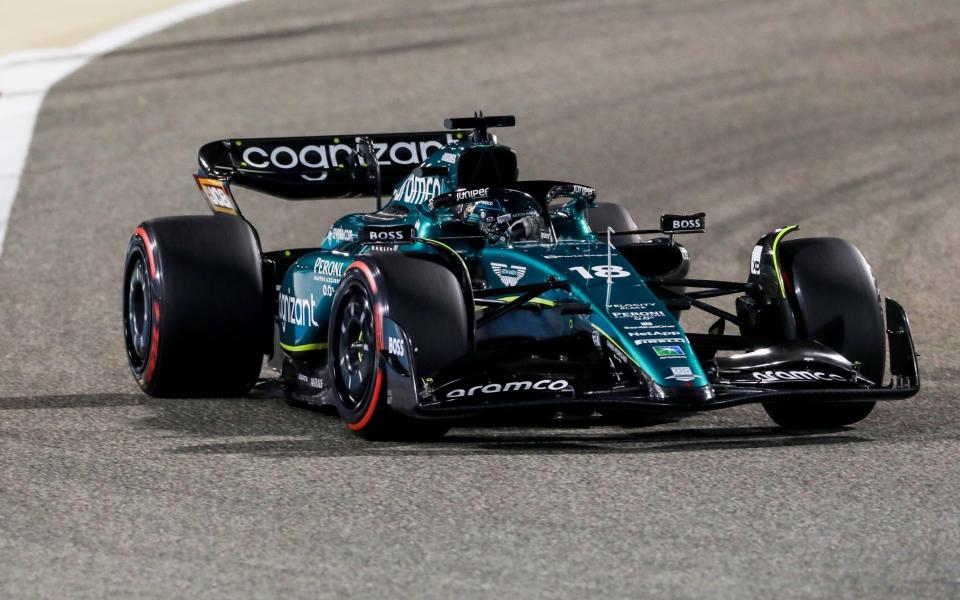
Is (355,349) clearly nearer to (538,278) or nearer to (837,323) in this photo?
(538,278)

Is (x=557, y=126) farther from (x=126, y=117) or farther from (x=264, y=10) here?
(x=264, y=10)

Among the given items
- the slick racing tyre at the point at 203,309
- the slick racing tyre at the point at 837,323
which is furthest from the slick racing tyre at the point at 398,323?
the slick racing tyre at the point at 837,323

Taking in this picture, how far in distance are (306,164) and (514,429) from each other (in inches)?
112

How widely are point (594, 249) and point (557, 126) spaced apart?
11235 millimetres

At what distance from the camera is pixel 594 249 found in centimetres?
845

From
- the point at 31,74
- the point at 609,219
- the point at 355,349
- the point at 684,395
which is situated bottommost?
the point at 684,395

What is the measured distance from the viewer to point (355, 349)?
26.9 ft

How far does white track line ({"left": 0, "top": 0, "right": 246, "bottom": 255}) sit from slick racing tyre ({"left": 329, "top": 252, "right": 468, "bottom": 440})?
24.3 ft

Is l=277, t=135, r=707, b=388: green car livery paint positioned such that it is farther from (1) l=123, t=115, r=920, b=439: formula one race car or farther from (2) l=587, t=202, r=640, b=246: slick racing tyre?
(2) l=587, t=202, r=640, b=246: slick racing tyre

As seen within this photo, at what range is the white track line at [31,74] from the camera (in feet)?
58.0

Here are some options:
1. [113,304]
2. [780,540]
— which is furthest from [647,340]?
[113,304]

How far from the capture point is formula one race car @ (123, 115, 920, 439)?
7688 millimetres

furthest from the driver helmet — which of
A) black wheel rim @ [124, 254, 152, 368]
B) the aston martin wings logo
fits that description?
black wheel rim @ [124, 254, 152, 368]

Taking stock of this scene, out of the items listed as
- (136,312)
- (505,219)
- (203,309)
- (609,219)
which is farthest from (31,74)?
(505,219)
